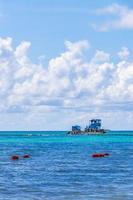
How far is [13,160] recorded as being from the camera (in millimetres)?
101188

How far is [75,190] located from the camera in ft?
183

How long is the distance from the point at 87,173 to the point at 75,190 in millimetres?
18574

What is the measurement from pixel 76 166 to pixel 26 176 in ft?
56.6

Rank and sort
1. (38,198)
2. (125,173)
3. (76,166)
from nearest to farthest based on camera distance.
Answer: (38,198) → (125,173) → (76,166)

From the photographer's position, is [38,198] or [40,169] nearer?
[38,198]

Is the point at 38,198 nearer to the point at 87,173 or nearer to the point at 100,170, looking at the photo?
the point at 87,173

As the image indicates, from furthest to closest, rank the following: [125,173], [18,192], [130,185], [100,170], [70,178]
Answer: [100,170] → [125,173] → [70,178] → [130,185] → [18,192]

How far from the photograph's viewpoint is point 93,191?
54.9m

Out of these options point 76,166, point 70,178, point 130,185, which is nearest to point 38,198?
point 130,185

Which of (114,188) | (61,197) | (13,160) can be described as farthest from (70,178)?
(13,160)

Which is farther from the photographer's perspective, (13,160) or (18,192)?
(13,160)

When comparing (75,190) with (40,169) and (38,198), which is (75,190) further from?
(40,169)

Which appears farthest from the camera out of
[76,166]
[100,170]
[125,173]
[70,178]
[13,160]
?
[13,160]

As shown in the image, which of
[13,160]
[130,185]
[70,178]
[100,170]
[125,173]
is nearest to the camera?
[130,185]
